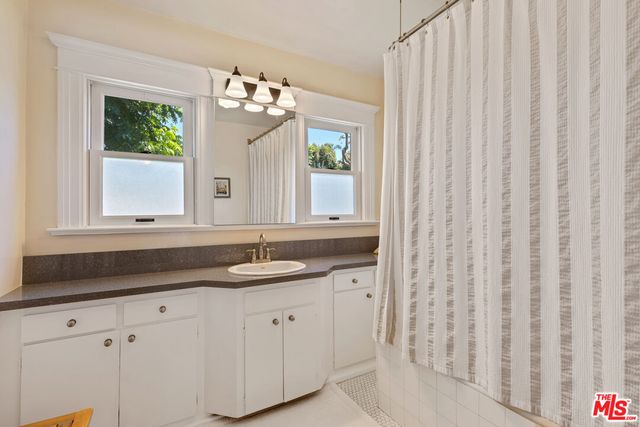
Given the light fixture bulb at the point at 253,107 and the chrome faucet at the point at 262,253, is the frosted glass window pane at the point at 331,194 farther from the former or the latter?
the light fixture bulb at the point at 253,107

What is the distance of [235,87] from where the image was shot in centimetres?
204

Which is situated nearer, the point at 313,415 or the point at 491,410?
the point at 491,410

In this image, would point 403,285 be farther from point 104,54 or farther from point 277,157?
point 104,54

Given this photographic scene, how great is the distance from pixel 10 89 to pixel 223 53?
4.03ft

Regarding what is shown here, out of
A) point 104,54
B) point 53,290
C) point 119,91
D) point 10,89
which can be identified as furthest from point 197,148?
point 53,290

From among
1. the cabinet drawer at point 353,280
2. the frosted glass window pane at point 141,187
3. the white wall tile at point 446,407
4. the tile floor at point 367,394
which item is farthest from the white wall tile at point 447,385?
the frosted glass window pane at point 141,187

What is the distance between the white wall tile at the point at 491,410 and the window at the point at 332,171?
5.54ft

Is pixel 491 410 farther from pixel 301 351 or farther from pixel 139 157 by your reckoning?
pixel 139 157

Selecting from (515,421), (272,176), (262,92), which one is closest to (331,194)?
(272,176)

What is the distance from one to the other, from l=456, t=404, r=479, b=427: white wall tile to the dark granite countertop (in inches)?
38.3

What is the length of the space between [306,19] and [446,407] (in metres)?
2.46

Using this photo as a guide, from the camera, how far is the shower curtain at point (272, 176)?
7.25 feet

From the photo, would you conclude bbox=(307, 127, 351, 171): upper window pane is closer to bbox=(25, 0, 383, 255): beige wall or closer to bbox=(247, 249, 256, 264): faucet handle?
bbox=(25, 0, 383, 255): beige wall

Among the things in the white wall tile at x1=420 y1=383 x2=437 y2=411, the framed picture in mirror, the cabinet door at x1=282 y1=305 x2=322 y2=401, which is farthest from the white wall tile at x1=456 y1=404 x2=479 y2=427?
the framed picture in mirror
